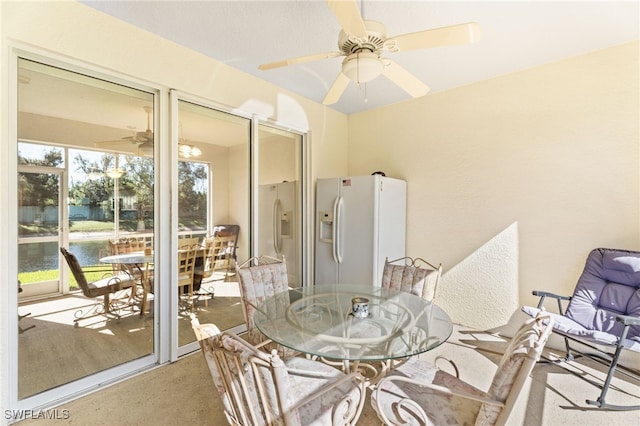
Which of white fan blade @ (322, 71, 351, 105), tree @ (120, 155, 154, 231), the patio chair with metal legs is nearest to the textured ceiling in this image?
white fan blade @ (322, 71, 351, 105)

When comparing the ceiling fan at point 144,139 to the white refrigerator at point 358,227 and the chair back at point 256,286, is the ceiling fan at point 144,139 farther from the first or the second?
the white refrigerator at point 358,227

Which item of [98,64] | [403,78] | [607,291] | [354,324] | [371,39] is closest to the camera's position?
[371,39]

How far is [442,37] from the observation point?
1503 millimetres

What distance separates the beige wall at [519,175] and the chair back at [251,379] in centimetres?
291

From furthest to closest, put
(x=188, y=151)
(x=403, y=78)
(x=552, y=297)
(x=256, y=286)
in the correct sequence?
1. (x=188, y=151)
2. (x=552, y=297)
3. (x=256, y=286)
4. (x=403, y=78)

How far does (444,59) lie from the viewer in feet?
9.20

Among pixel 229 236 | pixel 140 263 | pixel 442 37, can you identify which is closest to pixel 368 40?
pixel 442 37

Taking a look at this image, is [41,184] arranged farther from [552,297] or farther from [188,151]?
[552,297]

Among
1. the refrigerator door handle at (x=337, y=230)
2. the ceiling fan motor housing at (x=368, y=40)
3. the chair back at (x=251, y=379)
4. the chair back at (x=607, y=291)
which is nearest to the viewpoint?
the chair back at (x=251, y=379)

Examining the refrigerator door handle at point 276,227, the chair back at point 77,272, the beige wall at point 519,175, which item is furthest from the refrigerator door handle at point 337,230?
the chair back at point 77,272

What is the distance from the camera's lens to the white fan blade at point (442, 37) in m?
1.44

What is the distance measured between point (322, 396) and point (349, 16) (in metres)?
1.85

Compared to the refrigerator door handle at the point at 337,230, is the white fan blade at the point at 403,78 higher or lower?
higher

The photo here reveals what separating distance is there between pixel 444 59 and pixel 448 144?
1030 mm
